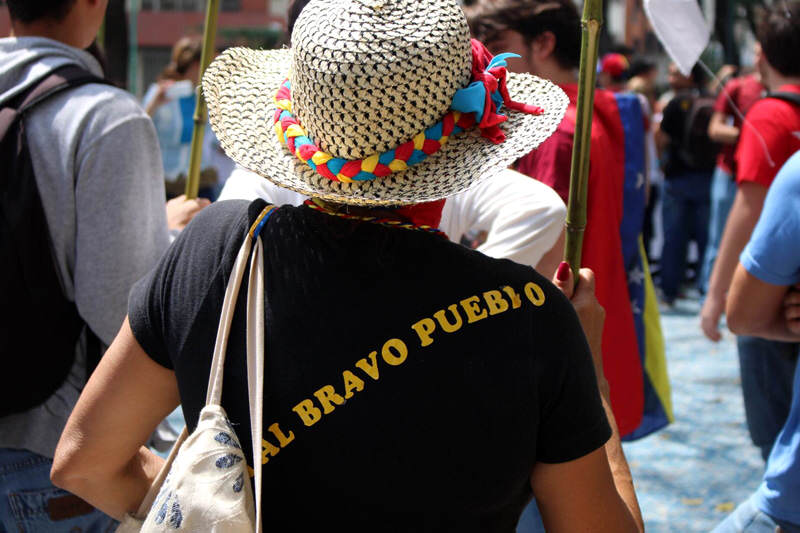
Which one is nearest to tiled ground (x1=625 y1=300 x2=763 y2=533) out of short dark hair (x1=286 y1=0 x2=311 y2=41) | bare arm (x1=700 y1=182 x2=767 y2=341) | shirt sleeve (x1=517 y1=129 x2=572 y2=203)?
bare arm (x1=700 y1=182 x2=767 y2=341)

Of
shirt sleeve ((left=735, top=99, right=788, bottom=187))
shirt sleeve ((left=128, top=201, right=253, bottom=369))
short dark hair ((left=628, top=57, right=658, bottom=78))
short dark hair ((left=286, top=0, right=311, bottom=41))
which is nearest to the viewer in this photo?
shirt sleeve ((left=128, top=201, right=253, bottom=369))

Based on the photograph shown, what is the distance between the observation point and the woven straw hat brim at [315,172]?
1282mm

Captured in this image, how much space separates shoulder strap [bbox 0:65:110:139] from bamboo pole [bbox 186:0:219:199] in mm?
271

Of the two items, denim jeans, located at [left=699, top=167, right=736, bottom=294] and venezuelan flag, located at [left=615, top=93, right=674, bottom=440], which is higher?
venezuelan flag, located at [left=615, top=93, right=674, bottom=440]

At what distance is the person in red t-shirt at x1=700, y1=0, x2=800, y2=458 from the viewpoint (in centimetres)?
325

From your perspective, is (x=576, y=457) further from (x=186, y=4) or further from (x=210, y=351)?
(x=186, y=4)

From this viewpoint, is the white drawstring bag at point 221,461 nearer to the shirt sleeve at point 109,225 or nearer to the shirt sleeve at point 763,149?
the shirt sleeve at point 109,225

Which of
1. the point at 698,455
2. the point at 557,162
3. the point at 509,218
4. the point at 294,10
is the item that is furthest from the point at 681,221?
the point at 294,10

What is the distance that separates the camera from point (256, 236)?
1.34 m

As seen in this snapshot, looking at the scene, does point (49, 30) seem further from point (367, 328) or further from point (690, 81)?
point (690, 81)

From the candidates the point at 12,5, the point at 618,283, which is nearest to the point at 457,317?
the point at 12,5

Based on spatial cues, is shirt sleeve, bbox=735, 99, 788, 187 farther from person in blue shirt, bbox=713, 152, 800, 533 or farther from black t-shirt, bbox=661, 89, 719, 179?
black t-shirt, bbox=661, 89, 719, 179

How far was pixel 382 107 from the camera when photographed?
124cm

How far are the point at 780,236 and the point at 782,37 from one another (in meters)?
1.60
